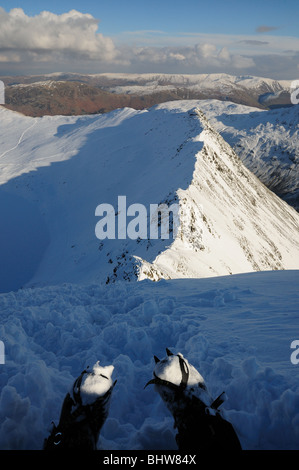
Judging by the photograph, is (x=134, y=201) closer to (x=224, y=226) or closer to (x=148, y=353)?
(x=224, y=226)

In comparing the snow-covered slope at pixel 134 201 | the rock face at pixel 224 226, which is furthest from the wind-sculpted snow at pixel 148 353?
the snow-covered slope at pixel 134 201

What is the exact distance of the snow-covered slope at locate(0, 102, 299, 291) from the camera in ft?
→ 101

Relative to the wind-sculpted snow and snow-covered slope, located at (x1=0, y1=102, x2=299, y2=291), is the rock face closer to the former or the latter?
snow-covered slope, located at (x1=0, y1=102, x2=299, y2=291)

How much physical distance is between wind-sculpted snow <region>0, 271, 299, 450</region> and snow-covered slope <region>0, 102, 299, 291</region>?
1016cm

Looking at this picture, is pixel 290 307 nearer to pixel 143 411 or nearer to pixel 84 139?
pixel 143 411

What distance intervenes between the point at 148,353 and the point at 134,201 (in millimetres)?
39597

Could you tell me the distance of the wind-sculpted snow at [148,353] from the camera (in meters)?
4.00

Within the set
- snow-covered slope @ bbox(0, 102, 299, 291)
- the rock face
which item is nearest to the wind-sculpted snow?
the rock face

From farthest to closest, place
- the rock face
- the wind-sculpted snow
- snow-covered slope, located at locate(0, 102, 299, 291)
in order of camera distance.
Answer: snow-covered slope, located at locate(0, 102, 299, 291) → the rock face → the wind-sculpted snow

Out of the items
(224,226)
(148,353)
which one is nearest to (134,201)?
(224,226)

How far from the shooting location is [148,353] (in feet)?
19.4

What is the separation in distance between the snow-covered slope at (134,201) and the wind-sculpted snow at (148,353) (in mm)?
10161

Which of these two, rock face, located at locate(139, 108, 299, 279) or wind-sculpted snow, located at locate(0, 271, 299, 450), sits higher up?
wind-sculpted snow, located at locate(0, 271, 299, 450)
